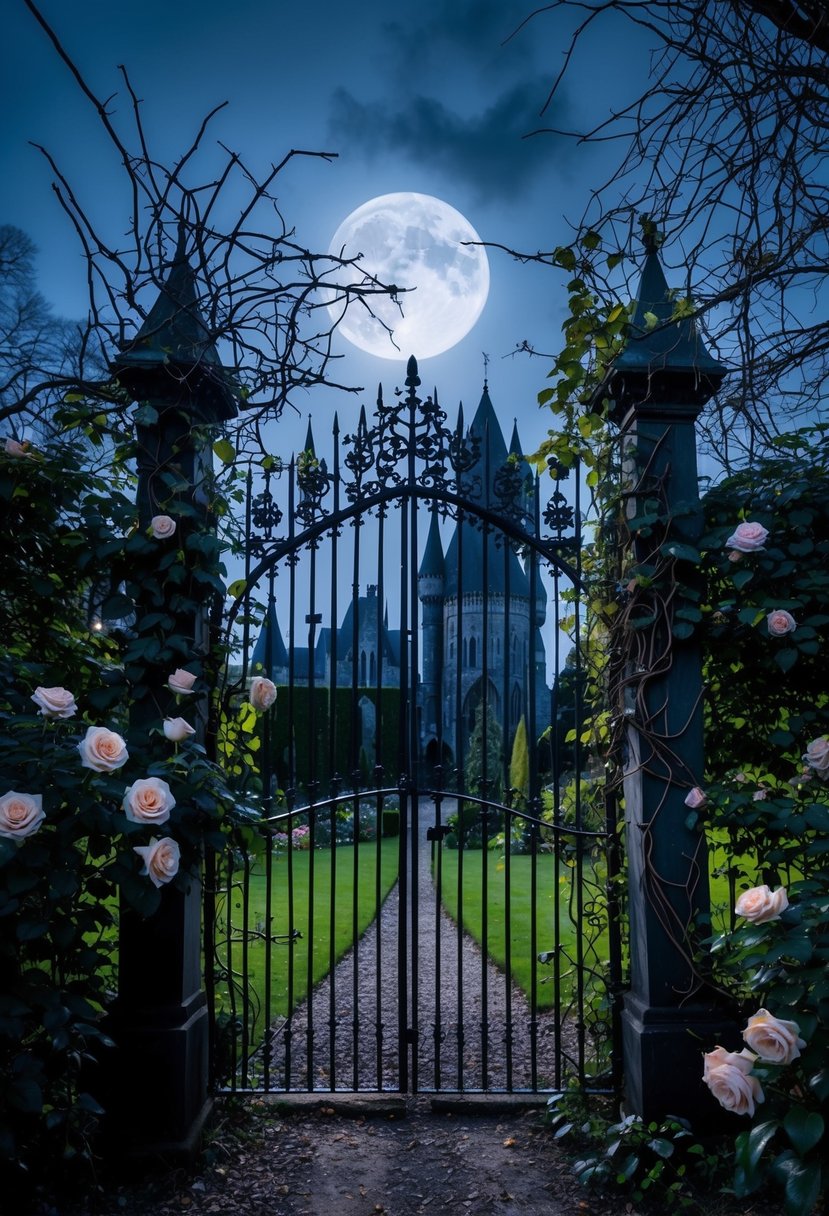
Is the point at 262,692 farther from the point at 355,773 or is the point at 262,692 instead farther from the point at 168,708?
the point at 355,773

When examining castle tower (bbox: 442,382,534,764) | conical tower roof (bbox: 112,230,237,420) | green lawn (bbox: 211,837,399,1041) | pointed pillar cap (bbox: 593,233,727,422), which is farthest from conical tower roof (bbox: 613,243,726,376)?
castle tower (bbox: 442,382,534,764)

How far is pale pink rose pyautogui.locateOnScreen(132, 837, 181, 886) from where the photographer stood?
2.84 m

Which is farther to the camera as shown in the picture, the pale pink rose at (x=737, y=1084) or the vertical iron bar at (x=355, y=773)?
the vertical iron bar at (x=355, y=773)

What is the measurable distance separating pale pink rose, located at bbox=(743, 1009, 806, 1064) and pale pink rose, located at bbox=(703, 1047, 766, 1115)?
13 cm

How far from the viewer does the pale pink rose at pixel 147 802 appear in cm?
277

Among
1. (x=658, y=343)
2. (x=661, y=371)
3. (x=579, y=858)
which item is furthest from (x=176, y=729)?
(x=658, y=343)

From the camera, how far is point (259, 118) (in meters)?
3.23

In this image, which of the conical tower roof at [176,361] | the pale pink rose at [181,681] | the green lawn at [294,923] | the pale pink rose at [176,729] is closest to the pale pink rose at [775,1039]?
the green lawn at [294,923]

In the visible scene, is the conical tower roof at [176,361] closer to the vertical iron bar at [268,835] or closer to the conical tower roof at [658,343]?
the vertical iron bar at [268,835]

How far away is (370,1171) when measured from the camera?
3.45 m

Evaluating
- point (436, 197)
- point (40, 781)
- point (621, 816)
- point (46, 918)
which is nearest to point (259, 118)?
point (436, 197)

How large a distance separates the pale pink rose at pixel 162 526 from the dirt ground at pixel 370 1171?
240 cm

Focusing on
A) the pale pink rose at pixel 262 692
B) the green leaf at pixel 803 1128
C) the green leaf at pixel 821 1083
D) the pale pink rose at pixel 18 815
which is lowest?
the green leaf at pixel 803 1128

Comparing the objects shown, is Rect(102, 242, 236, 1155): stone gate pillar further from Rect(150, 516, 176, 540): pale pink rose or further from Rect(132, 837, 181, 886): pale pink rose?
Rect(132, 837, 181, 886): pale pink rose
